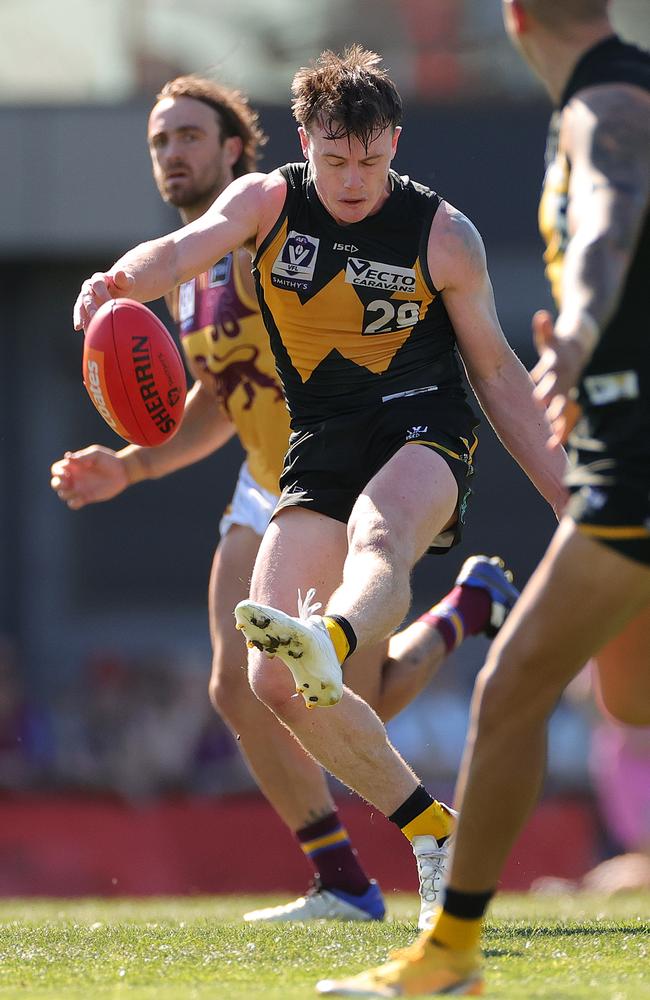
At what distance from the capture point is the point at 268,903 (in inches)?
290

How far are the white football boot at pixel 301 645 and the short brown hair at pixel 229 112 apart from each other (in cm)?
283

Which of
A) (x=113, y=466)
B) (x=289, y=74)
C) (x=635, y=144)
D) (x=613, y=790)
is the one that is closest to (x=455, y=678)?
(x=613, y=790)

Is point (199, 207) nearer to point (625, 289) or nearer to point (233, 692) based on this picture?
point (233, 692)

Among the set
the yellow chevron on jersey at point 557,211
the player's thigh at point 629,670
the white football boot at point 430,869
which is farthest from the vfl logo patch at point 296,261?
the white football boot at point 430,869

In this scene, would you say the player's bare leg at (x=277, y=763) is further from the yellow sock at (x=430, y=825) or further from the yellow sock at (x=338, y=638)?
the yellow sock at (x=338, y=638)

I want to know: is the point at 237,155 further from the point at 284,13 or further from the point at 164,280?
the point at 284,13

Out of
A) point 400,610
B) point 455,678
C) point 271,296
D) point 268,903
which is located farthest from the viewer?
point 455,678

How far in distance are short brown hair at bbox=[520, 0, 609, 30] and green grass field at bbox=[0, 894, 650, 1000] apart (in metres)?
2.24

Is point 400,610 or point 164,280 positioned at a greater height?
point 164,280

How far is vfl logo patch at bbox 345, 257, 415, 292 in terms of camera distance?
4.95 meters

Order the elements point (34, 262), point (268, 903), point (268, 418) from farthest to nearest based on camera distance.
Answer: point (34, 262) < point (268, 903) < point (268, 418)

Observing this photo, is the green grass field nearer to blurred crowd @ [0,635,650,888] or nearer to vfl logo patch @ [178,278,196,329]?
vfl logo patch @ [178,278,196,329]

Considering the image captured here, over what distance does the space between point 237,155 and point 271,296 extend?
62.7 inches

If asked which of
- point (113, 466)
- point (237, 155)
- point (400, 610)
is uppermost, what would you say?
point (237, 155)
